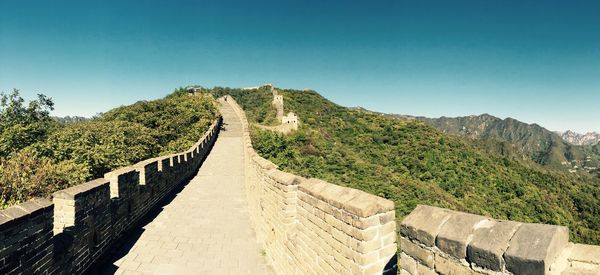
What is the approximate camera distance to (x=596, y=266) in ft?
5.01

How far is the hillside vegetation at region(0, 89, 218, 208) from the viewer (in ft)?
40.7

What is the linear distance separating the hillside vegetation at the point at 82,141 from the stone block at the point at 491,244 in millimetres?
12466

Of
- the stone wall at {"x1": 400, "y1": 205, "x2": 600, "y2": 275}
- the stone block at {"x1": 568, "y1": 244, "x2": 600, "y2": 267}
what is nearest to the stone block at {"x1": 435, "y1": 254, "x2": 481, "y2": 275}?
A: the stone wall at {"x1": 400, "y1": 205, "x2": 600, "y2": 275}

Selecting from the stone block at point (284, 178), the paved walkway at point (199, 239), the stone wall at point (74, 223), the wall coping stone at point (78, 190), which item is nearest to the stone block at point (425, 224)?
the stone block at point (284, 178)

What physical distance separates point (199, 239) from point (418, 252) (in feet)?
20.7

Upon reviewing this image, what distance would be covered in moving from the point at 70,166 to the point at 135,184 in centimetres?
848

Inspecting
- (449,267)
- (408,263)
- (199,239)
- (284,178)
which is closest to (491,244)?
(449,267)

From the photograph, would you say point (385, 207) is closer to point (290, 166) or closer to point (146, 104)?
point (290, 166)

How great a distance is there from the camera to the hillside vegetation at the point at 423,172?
132 ft

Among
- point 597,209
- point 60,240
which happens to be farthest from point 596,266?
point 597,209

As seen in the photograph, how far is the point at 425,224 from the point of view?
2.19 m

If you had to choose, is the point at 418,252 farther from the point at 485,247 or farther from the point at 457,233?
the point at 485,247

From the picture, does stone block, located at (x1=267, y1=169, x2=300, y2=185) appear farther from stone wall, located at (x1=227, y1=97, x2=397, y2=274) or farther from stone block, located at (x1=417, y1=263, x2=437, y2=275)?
stone block, located at (x1=417, y1=263, x2=437, y2=275)

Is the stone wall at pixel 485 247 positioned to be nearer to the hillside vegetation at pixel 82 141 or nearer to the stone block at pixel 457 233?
the stone block at pixel 457 233
